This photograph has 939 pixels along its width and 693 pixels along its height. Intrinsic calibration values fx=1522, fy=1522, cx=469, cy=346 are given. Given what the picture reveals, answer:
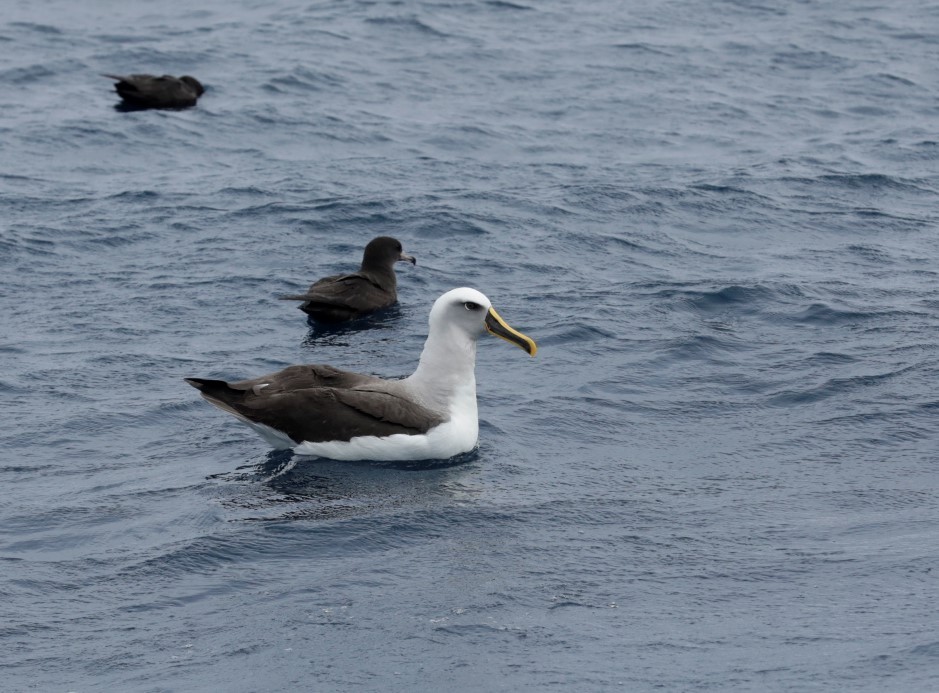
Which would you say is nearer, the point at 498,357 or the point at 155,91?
the point at 498,357

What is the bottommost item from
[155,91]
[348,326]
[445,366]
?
[348,326]

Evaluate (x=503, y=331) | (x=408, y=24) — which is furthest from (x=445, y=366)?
(x=408, y=24)

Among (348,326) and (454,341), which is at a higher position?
(454,341)

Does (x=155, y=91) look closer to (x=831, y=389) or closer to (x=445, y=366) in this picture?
(x=445, y=366)

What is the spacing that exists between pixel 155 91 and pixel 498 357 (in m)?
11.8

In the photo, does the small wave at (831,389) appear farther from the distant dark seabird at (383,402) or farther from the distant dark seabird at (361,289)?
the distant dark seabird at (361,289)

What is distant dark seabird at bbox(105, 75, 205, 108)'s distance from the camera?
25344mm

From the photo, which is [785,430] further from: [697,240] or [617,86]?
[617,86]

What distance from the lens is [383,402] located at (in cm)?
1243

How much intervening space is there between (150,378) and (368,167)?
8.84 meters

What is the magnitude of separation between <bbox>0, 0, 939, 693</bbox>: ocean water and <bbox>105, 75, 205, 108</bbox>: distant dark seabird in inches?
25.0

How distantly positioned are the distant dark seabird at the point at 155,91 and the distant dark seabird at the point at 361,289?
8.61 m

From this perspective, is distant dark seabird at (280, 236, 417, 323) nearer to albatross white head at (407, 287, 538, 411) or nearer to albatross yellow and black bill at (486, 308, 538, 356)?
albatross white head at (407, 287, 538, 411)

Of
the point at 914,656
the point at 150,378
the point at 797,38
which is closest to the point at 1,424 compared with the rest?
the point at 150,378
